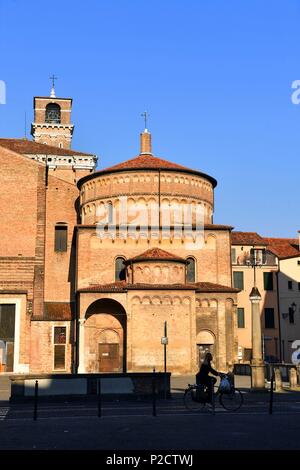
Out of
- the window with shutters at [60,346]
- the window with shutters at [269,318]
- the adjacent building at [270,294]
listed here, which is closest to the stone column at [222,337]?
the window with shutters at [60,346]

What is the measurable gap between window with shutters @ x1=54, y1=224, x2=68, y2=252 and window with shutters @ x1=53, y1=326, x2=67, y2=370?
6.48 metres

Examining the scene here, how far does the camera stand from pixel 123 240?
37062mm

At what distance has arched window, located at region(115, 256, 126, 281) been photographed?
3659cm

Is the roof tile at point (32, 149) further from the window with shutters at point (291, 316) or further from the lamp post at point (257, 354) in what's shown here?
the lamp post at point (257, 354)

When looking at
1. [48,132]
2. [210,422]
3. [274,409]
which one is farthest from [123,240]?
[48,132]

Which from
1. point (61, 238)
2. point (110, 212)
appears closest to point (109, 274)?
point (110, 212)

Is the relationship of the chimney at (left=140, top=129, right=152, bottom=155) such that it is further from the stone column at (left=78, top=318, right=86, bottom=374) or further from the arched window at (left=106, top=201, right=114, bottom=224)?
the stone column at (left=78, top=318, right=86, bottom=374)

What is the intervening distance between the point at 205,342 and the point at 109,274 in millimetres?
7350

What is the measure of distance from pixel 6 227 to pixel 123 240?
8.69 m

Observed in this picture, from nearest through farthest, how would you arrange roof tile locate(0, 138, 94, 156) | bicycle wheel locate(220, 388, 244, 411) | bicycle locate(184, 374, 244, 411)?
bicycle locate(184, 374, 244, 411) < bicycle wheel locate(220, 388, 244, 411) < roof tile locate(0, 138, 94, 156)

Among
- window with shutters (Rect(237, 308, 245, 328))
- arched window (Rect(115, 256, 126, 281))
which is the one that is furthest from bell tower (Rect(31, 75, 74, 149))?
arched window (Rect(115, 256, 126, 281))

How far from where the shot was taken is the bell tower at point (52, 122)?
68.4 meters

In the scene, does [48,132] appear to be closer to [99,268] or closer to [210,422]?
[99,268]

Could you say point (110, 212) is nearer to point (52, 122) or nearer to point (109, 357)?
point (109, 357)
